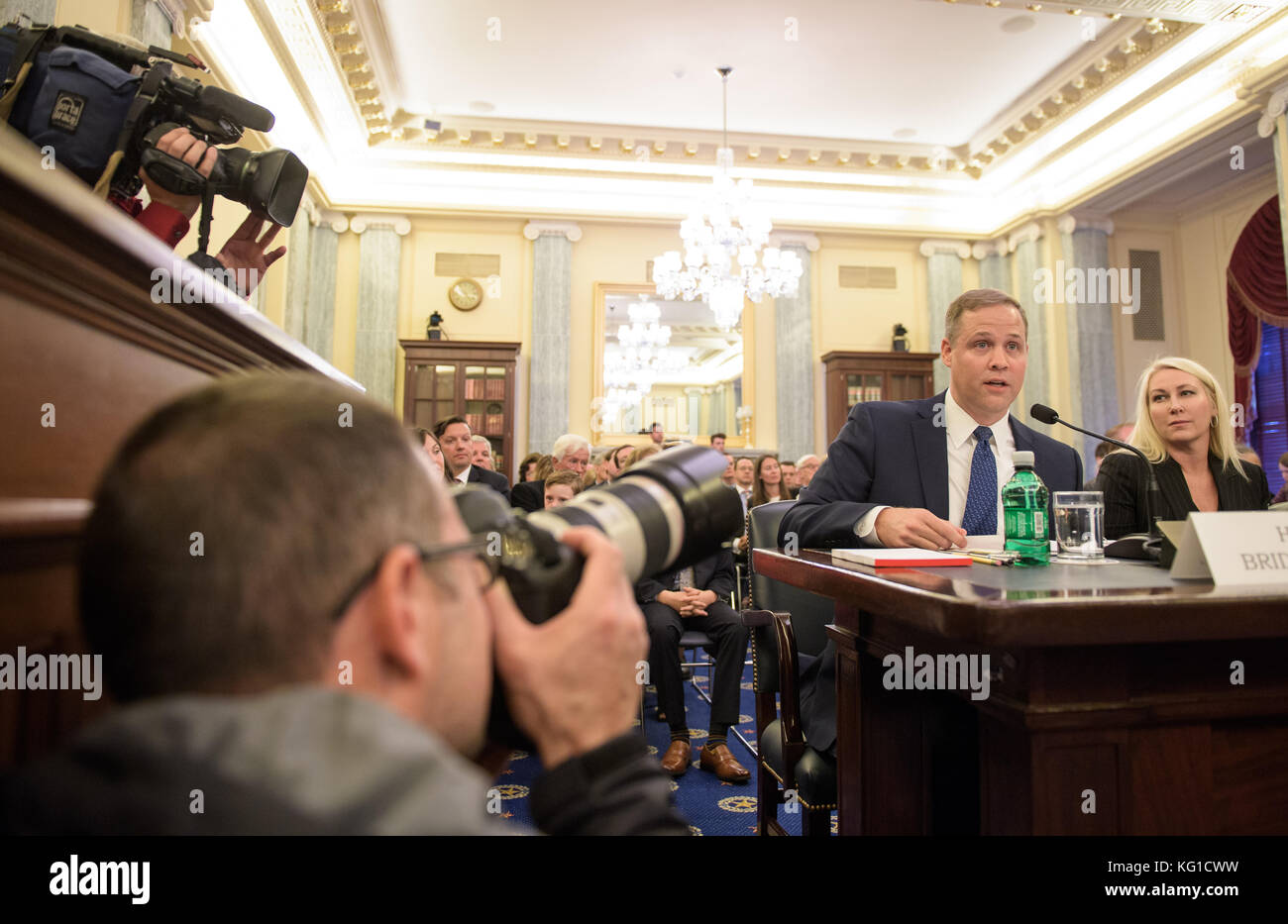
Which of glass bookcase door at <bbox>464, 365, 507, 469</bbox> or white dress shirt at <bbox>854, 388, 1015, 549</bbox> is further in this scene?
glass bookcase door at <bbox>464, 365, 507, 469</bbox>

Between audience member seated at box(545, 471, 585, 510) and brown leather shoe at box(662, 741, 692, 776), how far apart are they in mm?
1232

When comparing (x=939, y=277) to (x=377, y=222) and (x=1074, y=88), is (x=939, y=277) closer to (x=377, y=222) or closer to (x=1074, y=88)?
(x=1074, y=88)

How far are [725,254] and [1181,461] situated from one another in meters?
4.00

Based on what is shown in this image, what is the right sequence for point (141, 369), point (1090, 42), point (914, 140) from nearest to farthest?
point (141, 369), point (1090, 42), point (914, 140)

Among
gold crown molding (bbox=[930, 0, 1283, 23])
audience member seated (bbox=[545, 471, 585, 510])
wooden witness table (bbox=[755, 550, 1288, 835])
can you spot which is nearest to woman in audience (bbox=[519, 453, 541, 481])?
audience member seated (bbox=[545, 471, 585, 510])

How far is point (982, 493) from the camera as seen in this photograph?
1805 mm

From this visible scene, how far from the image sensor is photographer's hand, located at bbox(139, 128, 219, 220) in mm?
1036

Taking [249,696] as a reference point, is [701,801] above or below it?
below

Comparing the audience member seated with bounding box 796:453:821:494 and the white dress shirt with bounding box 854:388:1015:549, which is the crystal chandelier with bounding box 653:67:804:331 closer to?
the audience member seated with bounding box 796:453:821:494

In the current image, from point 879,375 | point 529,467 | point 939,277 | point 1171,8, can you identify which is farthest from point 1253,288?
point 529,467

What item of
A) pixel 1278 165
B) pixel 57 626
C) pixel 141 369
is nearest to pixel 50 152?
pixel 141 369

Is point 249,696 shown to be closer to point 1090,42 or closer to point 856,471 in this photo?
point 856,471

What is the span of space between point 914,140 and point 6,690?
8.03 m

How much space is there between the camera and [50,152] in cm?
101
